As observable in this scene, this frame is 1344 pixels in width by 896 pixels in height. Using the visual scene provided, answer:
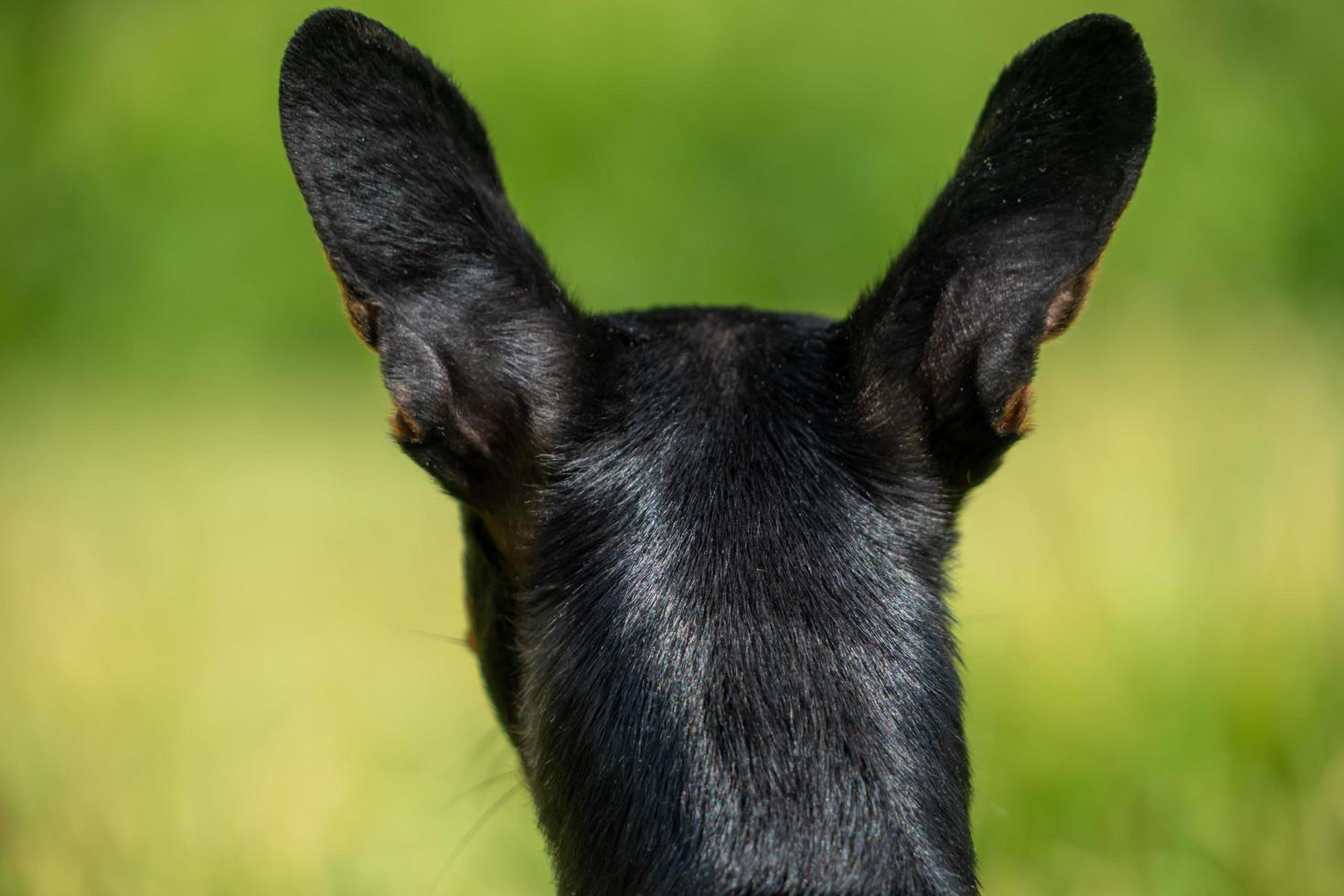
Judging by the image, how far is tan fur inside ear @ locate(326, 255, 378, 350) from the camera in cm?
224

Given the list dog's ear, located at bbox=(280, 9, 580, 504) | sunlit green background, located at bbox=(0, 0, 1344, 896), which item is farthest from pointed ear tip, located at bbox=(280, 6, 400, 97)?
sunlit green background, located at bbox=(0, 0, 1344, 896)

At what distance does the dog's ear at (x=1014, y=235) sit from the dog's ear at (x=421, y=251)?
51 cm

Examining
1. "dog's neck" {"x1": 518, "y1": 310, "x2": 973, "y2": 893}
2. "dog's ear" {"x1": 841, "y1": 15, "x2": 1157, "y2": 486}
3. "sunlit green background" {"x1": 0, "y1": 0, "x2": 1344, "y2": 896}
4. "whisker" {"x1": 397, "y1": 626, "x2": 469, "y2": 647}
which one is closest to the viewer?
"dog's neck" {"x1": 518, "y1": 310, "x2": 973, "y2": 893}

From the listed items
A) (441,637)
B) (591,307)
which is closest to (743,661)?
(441,637)

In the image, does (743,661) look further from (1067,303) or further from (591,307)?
(591,307)

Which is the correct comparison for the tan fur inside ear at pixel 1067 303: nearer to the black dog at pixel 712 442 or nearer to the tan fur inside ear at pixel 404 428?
the black dog at pixel 712 442

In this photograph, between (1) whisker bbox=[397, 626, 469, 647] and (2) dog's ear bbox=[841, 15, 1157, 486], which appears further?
(1) whisker bbox=[397, 626, 469, 647]

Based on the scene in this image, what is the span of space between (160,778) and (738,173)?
17.7 feet

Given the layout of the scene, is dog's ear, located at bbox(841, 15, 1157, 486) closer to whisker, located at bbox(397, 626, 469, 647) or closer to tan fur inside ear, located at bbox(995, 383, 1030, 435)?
tan fur inside ear, located at bbox(995, 383, 1030, 435)

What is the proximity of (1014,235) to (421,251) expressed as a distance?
86cm

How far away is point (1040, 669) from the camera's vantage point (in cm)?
426

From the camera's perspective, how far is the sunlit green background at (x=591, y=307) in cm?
388

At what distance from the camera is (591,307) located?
12.4 feet

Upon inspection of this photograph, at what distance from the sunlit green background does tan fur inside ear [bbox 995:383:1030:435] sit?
1375mm
